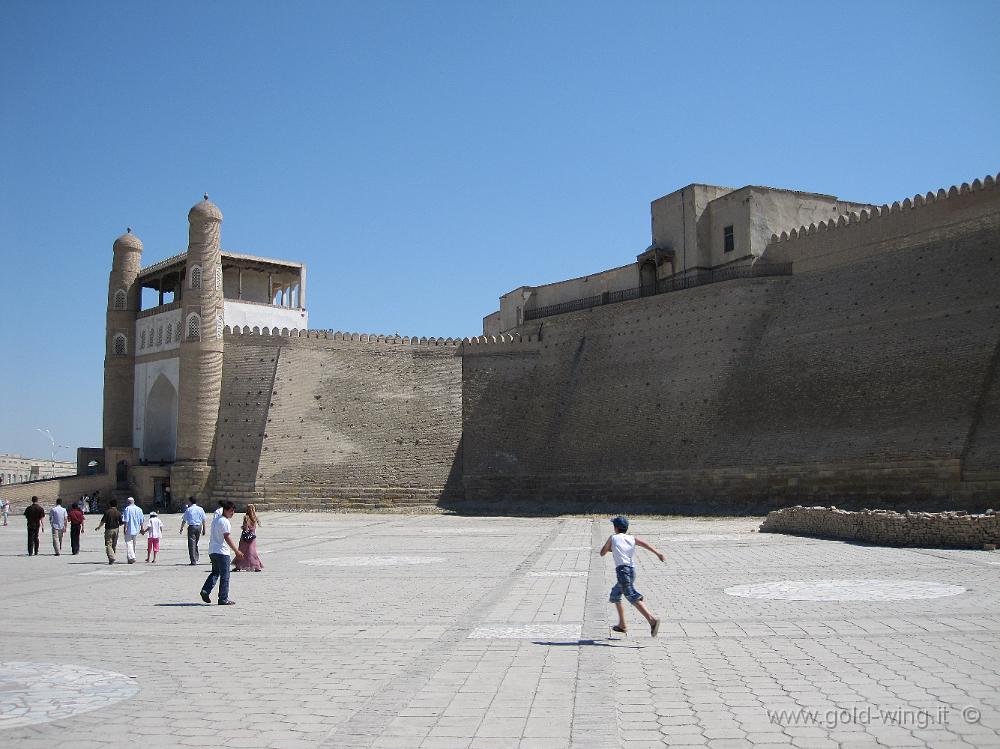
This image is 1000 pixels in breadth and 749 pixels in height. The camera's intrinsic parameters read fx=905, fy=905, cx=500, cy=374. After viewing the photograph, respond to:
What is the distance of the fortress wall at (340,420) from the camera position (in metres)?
30.3

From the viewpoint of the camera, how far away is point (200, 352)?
31.3m

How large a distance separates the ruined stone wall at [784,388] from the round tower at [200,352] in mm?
8967

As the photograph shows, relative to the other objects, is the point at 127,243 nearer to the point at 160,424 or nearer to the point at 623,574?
the point at 160,424

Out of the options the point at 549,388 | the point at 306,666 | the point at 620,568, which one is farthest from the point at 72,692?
the point at 549,388

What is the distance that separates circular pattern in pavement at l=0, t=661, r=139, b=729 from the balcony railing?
2564 centimetres

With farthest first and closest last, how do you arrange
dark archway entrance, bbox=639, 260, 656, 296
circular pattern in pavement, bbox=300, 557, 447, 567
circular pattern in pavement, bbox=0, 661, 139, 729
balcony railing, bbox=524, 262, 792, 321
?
dark archway entrance, bbox=639, 260, 656, 296
balcony railing, bbox=524, 262, 792, 321
circular pattern in pavement, bbox=300, 557, 447, 567
circular pattern in pavement, bbox=0, 661, 139, 729

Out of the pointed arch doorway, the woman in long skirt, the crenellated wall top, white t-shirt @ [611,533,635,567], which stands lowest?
the woman in long skirt

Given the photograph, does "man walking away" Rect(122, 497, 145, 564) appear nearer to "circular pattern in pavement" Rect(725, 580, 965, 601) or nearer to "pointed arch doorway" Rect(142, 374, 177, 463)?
"circular pattern in pavement" Rect(725, 580, 965, 601)

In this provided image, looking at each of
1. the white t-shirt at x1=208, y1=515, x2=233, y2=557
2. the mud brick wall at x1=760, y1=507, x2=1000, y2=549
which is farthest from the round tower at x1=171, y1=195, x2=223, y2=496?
the white t-shirt at x1=208, y1=515, x2=233, y2=557

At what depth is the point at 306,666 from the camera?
638 cm

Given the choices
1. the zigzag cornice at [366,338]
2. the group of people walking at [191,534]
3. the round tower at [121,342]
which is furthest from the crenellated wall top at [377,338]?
the group of people walking at [191,534]

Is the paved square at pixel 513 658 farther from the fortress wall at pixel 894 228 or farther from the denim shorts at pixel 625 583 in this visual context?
the fortress wall at pixel 894 228

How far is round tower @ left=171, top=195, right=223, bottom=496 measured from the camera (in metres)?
30.6

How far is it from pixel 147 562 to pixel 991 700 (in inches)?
531
